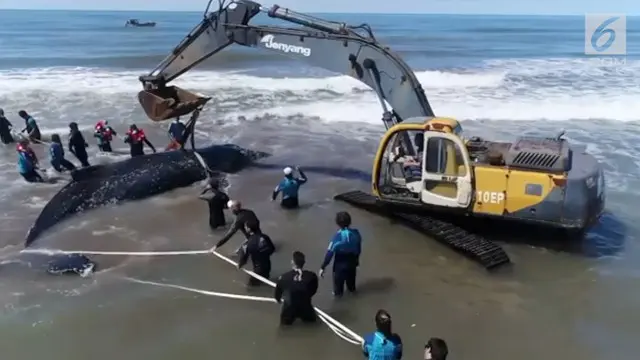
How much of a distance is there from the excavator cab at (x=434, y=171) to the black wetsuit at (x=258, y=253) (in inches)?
127

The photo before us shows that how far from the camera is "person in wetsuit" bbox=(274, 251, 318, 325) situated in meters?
8.71

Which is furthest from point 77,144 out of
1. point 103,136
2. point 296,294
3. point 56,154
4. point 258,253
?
point 296,294

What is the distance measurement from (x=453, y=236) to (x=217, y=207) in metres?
4.56

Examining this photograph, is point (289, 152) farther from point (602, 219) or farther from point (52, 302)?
point (52, 302)

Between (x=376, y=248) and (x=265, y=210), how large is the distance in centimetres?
306

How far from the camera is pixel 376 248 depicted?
1192cm

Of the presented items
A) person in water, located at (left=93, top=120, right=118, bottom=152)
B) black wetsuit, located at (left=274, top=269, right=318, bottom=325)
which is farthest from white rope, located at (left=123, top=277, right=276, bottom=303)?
person in water, located at (left=93, top=120, right=118, bottom=152)

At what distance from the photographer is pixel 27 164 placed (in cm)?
1541

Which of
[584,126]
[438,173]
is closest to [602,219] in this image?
[438,173]

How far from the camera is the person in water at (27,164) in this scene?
1533cm

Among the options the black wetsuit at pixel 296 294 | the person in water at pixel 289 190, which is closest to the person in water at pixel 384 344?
the black wetsuit at pixel 296 294

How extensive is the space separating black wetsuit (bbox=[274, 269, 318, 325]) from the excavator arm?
5.56 metres

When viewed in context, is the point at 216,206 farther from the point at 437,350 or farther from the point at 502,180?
the point at 437,350

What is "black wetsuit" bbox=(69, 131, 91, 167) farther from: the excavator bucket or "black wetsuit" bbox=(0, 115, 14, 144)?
"black wetsuit" bbox=(0, 115, 14, 144)
